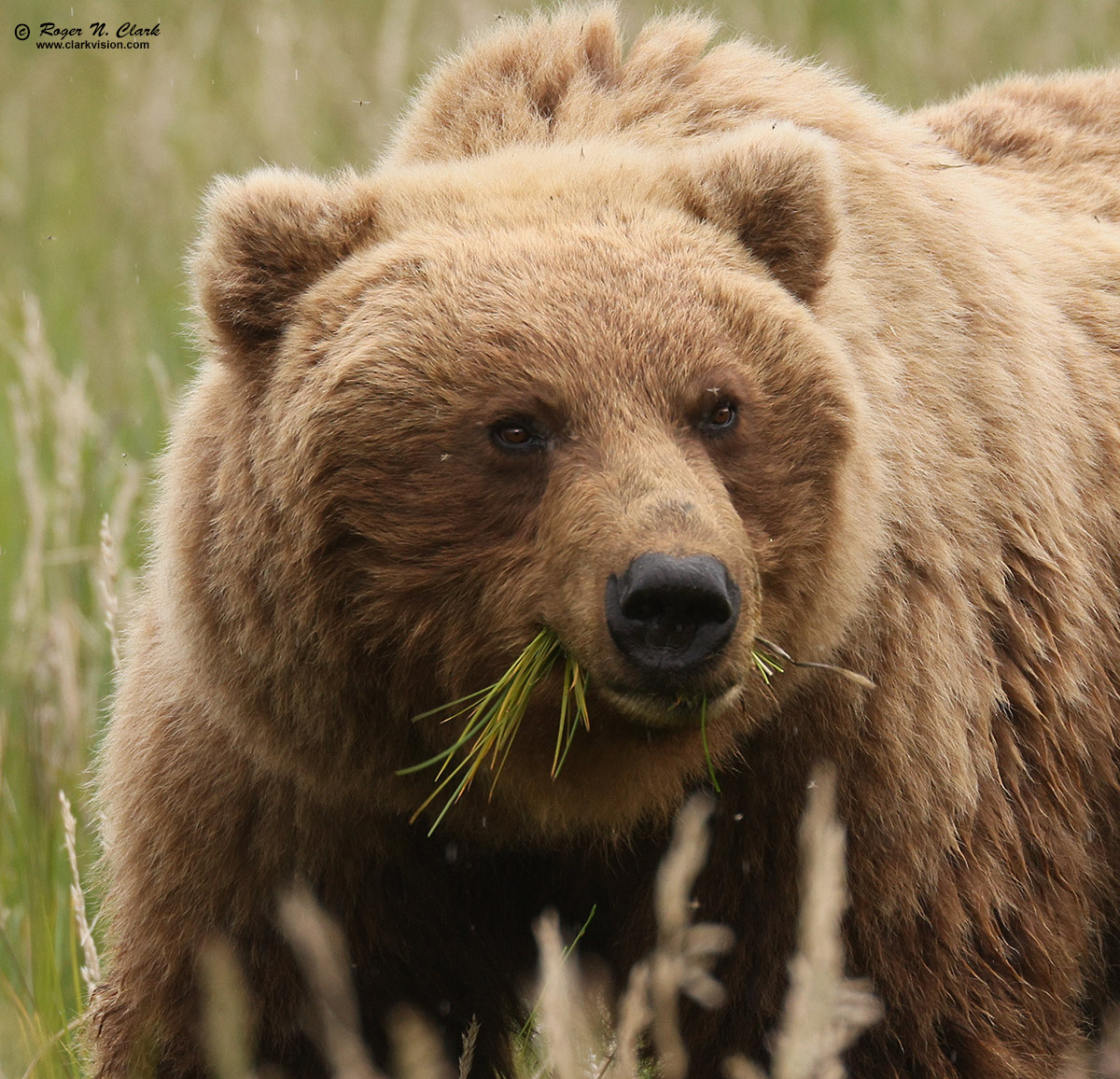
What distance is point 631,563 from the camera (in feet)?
10.1

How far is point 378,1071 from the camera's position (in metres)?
4.14

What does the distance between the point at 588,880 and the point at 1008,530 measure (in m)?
1.26

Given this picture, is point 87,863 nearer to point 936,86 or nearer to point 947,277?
point 947,277

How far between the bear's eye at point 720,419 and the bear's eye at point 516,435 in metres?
0.32

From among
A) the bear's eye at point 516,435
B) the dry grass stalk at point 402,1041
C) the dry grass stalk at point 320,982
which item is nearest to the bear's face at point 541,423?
the bear's eye at point 516,435

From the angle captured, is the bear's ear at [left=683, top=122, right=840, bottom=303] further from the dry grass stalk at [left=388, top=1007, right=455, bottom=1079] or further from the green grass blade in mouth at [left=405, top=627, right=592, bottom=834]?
the dry grass stalk at [left=388, top=1007, right=455, bottom=1079]

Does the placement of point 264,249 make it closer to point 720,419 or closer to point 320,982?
point 720,419

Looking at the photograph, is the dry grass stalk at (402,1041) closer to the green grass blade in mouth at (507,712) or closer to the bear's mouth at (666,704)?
the green grass blade in mouth at (507,712)

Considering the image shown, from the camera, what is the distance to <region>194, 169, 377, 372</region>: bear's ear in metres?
3.66

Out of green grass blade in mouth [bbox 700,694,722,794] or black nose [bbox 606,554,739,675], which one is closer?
black nose [bbox 606,554,739,675]

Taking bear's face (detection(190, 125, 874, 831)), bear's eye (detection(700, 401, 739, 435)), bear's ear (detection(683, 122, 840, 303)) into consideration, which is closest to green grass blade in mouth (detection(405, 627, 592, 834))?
bear's face (detection(190, 125, 874, 831))

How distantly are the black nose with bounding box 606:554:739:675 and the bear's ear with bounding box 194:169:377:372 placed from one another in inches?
42.1

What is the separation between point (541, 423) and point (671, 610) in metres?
0.54

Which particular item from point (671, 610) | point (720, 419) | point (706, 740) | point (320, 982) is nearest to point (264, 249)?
point (720, 419)
